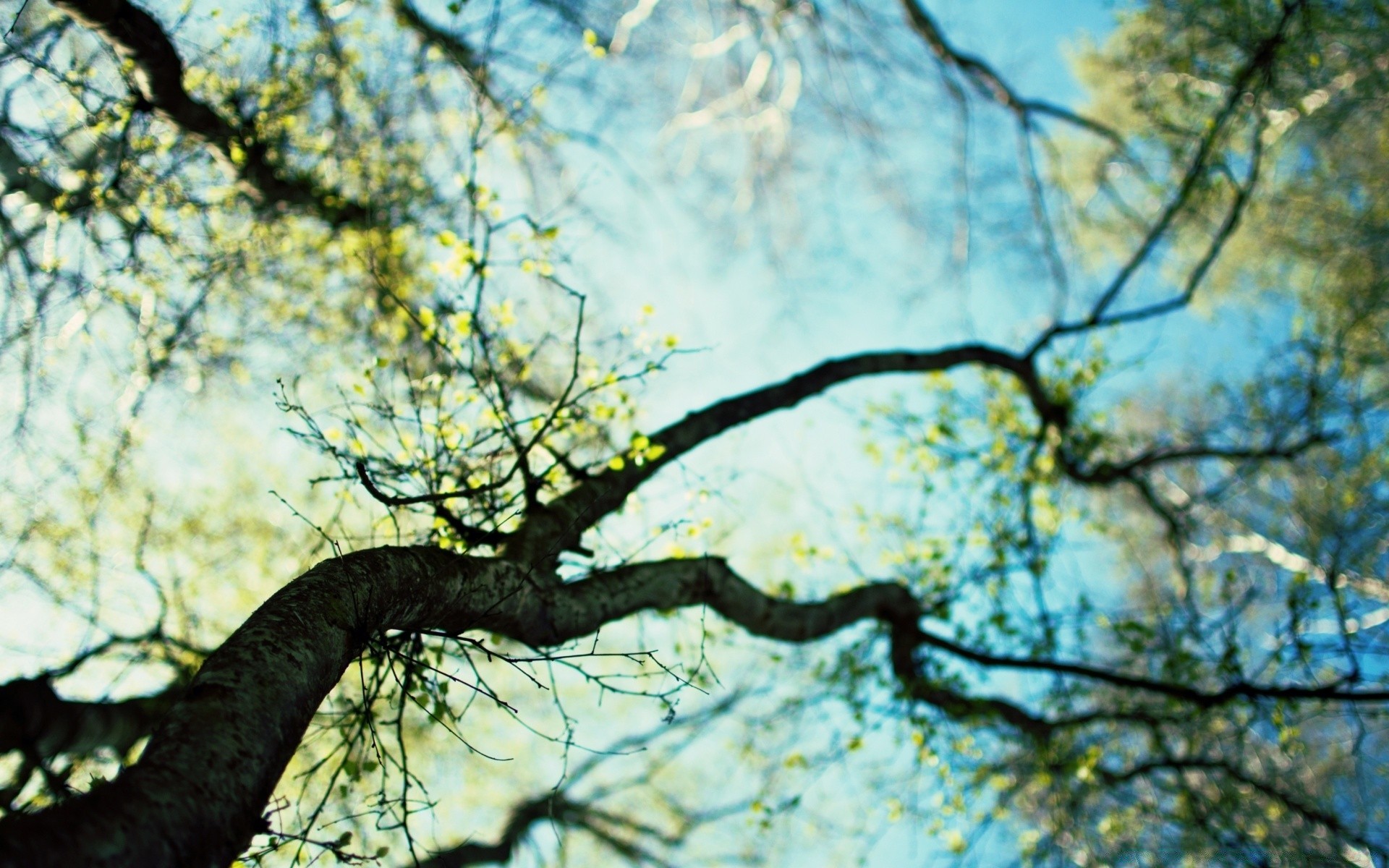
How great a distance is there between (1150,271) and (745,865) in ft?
30.2

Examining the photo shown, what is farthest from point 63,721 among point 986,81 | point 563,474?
A: point 986,81

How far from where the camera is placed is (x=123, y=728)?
480 centimetres

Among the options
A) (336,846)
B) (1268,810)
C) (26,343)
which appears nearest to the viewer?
(336,846)

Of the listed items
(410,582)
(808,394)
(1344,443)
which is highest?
(1344,443)

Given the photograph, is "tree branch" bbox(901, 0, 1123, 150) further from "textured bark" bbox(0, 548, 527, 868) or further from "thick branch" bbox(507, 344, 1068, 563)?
"textured bark" bbox(0, 548, 527, 868)

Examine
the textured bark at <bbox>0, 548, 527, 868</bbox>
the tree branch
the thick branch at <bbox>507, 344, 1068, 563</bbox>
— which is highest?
the tree branch

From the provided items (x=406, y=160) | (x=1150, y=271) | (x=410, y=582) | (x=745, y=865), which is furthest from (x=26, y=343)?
(x=1150, y=271)

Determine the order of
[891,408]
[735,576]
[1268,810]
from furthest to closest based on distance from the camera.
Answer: [891,408]
[1268,810]
[735,576]

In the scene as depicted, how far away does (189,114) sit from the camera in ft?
16.1

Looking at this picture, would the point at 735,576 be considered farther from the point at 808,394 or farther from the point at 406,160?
the point at 406,160

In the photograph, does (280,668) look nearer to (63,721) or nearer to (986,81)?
(63,721)

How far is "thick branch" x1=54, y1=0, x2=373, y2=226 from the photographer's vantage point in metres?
4.18

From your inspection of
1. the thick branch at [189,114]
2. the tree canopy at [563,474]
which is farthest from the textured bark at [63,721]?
the thick branch at [189,114]

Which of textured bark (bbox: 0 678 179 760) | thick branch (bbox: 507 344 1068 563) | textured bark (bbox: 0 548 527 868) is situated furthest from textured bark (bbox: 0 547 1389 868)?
textured bark (bbox: 0 678 179 760)
